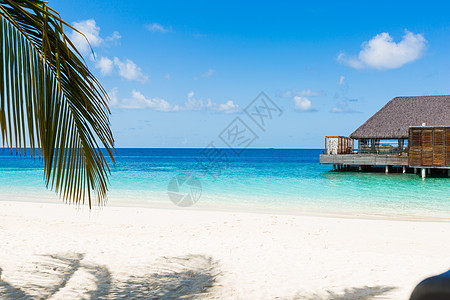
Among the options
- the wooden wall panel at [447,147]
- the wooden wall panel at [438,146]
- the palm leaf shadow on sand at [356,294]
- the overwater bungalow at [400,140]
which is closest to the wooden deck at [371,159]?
the overwater bungalow at [400,140]

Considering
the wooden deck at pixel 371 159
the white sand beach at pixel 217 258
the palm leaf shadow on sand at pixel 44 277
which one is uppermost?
the wooden deck at pixel 371 159

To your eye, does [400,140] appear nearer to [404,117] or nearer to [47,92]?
[404,117]

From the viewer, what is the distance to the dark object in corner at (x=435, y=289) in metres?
1.16

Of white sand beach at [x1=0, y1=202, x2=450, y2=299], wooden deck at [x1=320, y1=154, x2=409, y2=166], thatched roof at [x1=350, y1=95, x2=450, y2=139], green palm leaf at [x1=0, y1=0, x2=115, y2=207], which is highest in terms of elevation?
thatched roof at [x1=350, y1=95, x2=450, y2=139]

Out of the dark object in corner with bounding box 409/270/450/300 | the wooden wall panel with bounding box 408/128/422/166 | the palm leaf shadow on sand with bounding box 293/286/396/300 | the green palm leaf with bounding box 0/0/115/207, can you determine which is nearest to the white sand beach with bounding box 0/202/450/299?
the palm leaf shadow on sand with bounding box 293/286/396/300

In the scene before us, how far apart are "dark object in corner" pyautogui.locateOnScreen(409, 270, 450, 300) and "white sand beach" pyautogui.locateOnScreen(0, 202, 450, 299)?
273 cm

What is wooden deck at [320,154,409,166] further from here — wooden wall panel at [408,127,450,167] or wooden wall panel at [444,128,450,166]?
wooden wall panel at [444,128,450,166]

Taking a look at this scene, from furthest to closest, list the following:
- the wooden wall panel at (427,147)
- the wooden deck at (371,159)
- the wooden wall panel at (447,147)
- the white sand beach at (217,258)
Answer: the wooden deck at (371,159) → the wooden wall panel at (427,147) → the wooden wall panel at (447,147) → the white sand beach at (217,258)

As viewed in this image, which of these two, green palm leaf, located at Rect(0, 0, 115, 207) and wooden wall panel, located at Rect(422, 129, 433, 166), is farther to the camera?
wooden wall panel, located at Rect(422, 129, 433, 166)

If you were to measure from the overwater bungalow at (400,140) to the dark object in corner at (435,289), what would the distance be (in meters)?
22.6

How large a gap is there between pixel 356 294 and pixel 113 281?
9.00 ft

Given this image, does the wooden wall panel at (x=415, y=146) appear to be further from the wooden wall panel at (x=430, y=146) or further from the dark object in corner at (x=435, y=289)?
the dark object in corner at (x=435, y=289)

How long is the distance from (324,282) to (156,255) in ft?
8.05

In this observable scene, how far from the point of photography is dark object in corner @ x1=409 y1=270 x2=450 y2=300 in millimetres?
1156
